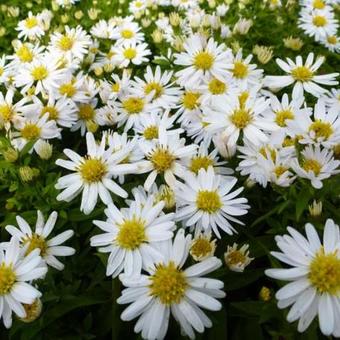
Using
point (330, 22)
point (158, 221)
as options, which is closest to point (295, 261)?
point (158, 221)

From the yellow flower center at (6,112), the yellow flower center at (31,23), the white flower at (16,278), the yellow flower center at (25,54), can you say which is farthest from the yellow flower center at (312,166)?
the yellow flower center at (31,23)

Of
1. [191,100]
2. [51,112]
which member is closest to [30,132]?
[51,112]

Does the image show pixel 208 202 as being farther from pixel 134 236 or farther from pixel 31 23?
pixel 31 23

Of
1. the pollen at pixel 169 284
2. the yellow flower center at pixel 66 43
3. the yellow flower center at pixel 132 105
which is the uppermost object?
the yellow flower center at pixel 66 43

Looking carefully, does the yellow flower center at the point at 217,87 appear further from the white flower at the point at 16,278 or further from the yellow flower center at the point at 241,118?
the white flower at the point at 16,278

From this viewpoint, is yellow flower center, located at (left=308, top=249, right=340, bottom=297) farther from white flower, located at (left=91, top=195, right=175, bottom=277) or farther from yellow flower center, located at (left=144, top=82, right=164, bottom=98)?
yellow flower center, located at (left=144, top=82, right=164, bottom=98)

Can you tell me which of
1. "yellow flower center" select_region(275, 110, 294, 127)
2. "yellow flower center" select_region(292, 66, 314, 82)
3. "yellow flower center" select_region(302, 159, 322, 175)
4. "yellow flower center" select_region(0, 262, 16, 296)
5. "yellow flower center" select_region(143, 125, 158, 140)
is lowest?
"yellow flower center" select_region(0, 262, 16, 296)

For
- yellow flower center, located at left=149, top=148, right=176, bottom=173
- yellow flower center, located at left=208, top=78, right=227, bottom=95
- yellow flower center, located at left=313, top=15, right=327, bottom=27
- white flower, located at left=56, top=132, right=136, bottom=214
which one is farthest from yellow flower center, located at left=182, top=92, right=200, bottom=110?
yellow flower center, located at left=313, top=15, right=327, bottom=27
